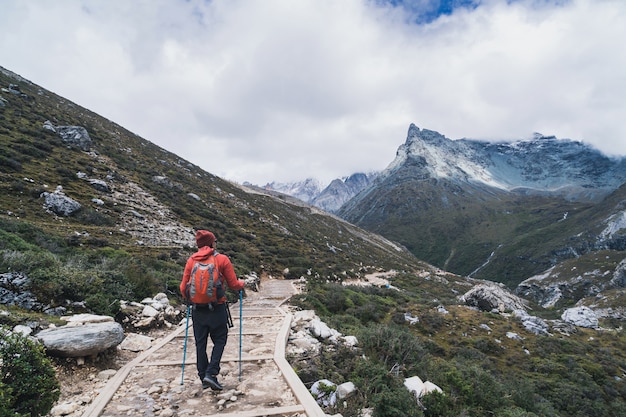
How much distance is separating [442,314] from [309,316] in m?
12.8

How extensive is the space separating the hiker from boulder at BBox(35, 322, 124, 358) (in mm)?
1998

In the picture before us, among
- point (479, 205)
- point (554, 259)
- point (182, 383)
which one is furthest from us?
point (479, 205)

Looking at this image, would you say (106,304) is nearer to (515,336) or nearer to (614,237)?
(515,336)

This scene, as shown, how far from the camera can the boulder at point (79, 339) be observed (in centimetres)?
513

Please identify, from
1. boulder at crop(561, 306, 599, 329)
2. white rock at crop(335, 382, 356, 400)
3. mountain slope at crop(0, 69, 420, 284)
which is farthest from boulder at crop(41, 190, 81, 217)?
boulder at crop(561, 306, 599, 329)

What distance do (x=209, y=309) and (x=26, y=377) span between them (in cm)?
Result: 224

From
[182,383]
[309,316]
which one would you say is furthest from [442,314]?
[182,383]

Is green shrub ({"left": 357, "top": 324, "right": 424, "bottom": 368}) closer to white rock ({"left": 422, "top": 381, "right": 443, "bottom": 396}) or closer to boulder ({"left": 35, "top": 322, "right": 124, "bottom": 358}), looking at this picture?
white rock ({"left": 422, "top": 381, "right": 443, "bottom": 396})

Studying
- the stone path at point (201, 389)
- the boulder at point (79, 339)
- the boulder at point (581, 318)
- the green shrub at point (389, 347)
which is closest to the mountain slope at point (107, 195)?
the boulder at point (79, 339)

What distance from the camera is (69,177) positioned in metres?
25.0

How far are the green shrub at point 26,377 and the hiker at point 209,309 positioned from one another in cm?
183

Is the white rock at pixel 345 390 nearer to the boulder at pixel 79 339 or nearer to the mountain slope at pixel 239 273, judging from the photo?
the mountain slope at pixel 239 273

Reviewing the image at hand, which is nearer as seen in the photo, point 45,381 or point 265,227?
point 45,381

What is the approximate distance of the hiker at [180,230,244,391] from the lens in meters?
4.96
